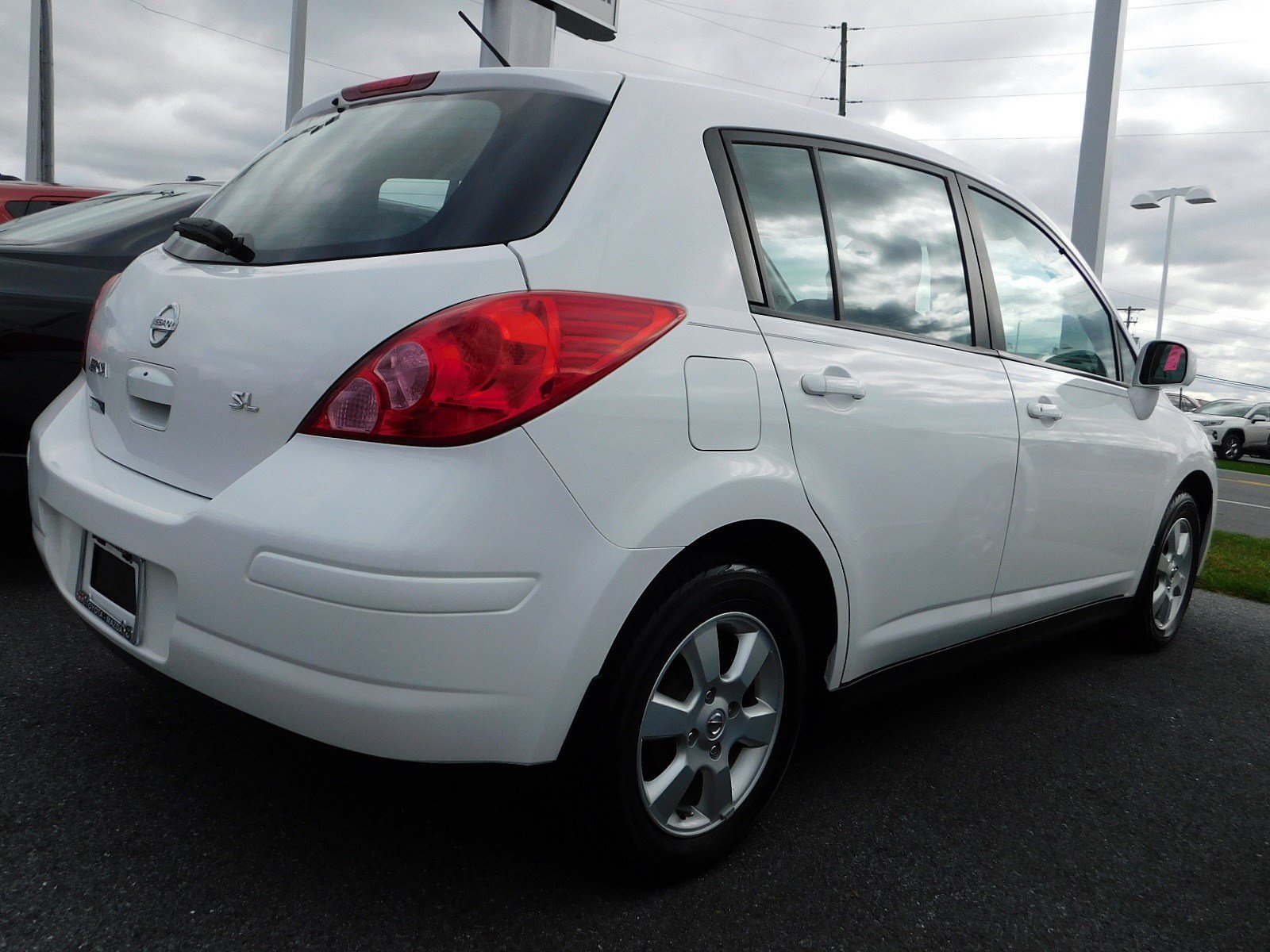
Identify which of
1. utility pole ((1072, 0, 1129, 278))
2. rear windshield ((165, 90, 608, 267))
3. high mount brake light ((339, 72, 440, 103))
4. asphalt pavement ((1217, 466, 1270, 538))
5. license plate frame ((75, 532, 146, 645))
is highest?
utility pole ((1072, 0, 1129, 278))

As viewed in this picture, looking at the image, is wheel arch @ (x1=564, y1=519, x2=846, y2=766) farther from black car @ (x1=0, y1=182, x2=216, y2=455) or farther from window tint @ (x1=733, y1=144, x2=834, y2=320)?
black car @ (x1=0, y1=182, x2=216, y2=455)

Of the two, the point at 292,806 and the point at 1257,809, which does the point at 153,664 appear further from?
the point at 1257,809

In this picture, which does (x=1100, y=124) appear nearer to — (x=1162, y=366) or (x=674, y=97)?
(x=1162, y=366)

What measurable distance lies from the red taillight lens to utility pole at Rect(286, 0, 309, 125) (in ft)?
42.8

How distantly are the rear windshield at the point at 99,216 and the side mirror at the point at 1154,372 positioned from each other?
3.56 m

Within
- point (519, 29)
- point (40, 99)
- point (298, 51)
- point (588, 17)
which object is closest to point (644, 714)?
point (519, 29)

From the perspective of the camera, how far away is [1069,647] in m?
4.44

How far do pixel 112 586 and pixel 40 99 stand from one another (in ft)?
63.7

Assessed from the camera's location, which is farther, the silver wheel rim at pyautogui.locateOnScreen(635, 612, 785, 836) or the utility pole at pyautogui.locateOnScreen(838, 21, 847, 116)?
the utility pole at pyautogui.locateOnScreen(838, 21, 847, 116)

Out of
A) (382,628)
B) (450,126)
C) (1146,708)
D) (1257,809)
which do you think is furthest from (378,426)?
(1146,708)

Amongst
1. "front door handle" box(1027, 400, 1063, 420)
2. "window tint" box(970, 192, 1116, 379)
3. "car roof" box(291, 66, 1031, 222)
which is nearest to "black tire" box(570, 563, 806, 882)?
"car roof" box(291, 66, 1031, 222)

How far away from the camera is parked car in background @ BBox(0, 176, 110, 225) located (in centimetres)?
560

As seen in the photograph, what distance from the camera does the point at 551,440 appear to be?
1788 mm

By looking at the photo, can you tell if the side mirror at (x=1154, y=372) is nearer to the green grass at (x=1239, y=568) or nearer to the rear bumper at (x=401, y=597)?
the rear bumper at (x=401, y=597)
